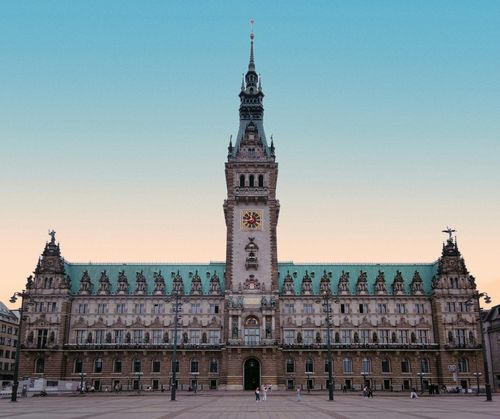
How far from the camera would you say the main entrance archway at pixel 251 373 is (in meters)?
100

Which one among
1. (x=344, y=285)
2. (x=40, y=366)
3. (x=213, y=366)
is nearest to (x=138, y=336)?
(x=213, y=366)

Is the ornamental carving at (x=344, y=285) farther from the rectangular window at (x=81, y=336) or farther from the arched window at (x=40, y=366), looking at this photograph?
the arched window at (x=40, y=366)

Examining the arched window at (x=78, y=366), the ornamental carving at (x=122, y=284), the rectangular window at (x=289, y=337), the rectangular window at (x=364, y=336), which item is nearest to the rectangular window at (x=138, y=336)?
the ornamental carving at (x=122, y=284)

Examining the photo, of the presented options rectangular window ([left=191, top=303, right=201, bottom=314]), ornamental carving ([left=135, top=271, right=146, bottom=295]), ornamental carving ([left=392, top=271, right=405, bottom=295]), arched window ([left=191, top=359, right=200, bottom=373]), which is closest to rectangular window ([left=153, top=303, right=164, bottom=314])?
ornamental carving ([left=135, top=271, right=146, bottom=295])

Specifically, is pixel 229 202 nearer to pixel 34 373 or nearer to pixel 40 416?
pixel 34 373

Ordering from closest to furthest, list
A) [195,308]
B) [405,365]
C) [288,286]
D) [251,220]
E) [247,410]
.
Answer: [247,410] → [405,365] → [251,220] → [195,308] → [288,286]

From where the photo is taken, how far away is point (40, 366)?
343ft

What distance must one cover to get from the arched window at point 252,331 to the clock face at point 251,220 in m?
17.9

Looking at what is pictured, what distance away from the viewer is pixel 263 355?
10019 centimetres

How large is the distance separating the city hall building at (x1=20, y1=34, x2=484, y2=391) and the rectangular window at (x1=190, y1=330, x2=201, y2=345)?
0.21 metres

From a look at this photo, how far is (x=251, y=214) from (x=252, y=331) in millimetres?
23222

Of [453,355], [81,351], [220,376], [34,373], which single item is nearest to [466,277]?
[453,355]

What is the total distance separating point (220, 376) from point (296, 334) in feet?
56.2

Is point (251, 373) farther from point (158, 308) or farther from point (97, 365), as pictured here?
point (97, 365)
